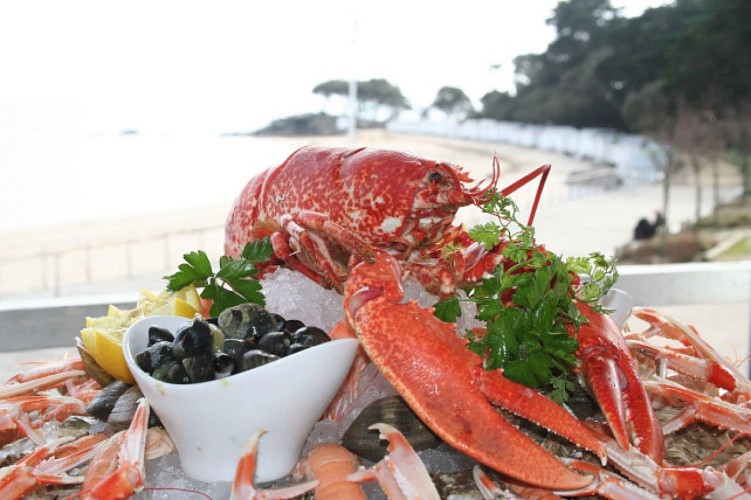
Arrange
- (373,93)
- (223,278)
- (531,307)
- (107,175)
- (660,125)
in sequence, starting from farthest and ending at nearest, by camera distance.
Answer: (107,175)
(373,93)
(660,125)
(223,278)
(531,307)

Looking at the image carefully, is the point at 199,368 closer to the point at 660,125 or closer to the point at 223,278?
the point at 223,278

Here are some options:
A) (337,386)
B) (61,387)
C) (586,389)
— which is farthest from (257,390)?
(61,387)

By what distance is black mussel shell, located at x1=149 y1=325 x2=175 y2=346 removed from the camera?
32.9 inches

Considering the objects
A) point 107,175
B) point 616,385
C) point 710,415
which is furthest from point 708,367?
point 107,175

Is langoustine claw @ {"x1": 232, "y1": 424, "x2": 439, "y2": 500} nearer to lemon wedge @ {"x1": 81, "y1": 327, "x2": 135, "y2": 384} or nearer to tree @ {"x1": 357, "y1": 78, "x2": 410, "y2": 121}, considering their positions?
lemon wedge @ {"x1": 81, "y1": 327, "x2": 135, "y2": 384}

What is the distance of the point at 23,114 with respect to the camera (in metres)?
4.87

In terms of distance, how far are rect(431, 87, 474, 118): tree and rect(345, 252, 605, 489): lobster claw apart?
4805mm

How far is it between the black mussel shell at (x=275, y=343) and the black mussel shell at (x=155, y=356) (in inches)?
4.2

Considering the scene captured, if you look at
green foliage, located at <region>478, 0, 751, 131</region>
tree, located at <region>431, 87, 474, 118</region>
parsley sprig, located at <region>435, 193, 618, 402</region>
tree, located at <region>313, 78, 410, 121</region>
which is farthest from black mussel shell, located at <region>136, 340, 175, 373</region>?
tree, located at <region>431, 87, 474, 118</region>

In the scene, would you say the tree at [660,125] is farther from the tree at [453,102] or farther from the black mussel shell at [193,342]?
the black mussel shell at [193,342]

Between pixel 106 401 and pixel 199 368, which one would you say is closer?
pixel 199 368

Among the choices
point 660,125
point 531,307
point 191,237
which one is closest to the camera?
point 531,307

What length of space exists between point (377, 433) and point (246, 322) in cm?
22

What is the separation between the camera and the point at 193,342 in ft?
2.52
